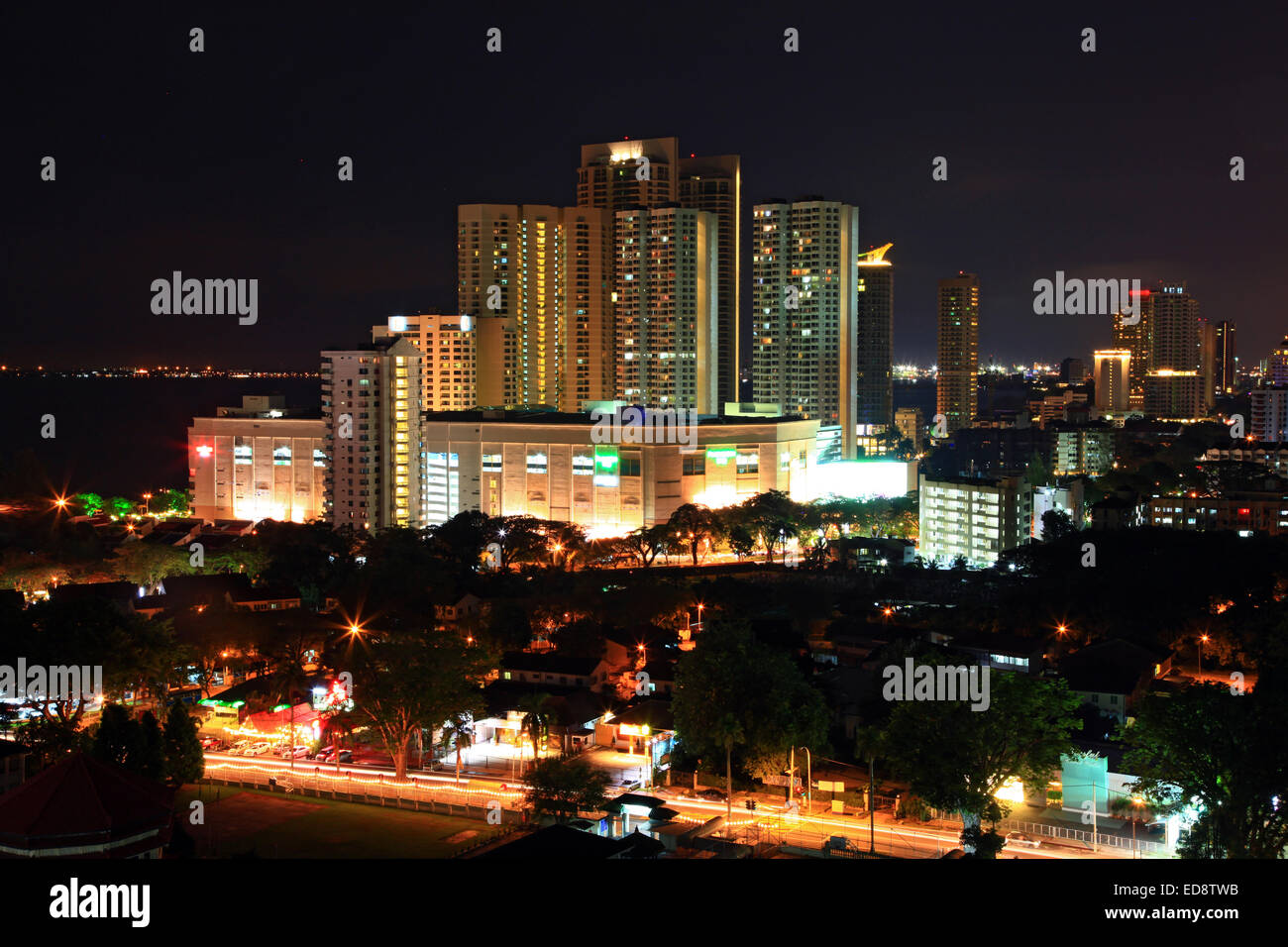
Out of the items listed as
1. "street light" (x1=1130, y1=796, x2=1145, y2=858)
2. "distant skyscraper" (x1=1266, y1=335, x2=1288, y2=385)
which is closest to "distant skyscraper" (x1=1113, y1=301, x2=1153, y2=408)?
"distant skyscraper" (x1=1266, y1=335, x2=1288, y2=385)

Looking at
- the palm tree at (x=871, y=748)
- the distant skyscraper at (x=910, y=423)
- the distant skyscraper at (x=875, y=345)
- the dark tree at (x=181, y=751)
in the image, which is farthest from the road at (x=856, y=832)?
the distant skyscraper at (x=910, y=423)

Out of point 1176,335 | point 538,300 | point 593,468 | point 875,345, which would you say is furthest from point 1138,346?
point 593,468

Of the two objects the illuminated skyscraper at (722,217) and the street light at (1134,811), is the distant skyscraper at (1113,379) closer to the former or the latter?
the illuminated skyscraper at (722,217)

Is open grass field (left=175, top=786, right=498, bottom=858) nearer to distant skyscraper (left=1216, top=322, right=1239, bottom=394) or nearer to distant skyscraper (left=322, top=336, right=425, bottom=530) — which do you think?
distant skyscraper (left=322, top=336, right=425, bottom=530)

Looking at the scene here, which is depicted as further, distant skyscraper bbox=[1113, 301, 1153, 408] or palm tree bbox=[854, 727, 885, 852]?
distant skyscraper bbox=[1113, 301, 1153, 408]

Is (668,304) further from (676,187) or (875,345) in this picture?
(875,345)
